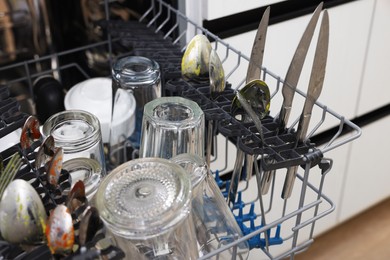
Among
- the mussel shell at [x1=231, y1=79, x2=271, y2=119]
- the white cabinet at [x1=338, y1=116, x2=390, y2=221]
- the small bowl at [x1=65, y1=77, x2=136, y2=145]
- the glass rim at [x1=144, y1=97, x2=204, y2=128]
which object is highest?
the mussel shell at [x1=231, y1=79, x2=271, y2=119]

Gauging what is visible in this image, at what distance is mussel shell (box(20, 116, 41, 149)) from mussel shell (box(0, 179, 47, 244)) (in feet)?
0.35

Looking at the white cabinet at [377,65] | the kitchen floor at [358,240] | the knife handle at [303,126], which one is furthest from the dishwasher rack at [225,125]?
the kitchen floor at [358,240]

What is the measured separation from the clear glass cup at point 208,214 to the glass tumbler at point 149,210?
2 centimetres

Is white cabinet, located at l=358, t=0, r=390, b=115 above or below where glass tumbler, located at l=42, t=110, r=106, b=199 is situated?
below

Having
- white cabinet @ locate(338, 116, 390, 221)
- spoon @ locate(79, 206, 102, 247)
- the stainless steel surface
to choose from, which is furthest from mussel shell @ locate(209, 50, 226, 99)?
white cabinet @ locate(338, 116, 390, 221)

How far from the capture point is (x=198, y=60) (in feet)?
1.90

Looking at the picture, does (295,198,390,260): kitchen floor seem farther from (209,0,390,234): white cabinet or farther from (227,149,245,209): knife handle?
(227,149,245,209): knife handle

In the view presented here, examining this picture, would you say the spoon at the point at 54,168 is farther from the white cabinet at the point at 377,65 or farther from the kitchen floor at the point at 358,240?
the kitchen floor at the point at 358,240

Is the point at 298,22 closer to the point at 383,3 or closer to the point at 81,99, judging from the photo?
the point at 383,3

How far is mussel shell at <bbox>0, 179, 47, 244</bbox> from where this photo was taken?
0.38 meters

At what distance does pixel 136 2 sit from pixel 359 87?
1.74ft

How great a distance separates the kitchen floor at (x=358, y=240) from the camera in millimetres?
1249

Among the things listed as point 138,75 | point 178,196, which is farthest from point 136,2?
point 178,196

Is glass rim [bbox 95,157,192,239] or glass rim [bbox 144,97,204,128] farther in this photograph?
glass rim [bbox 144,97,204,128]
